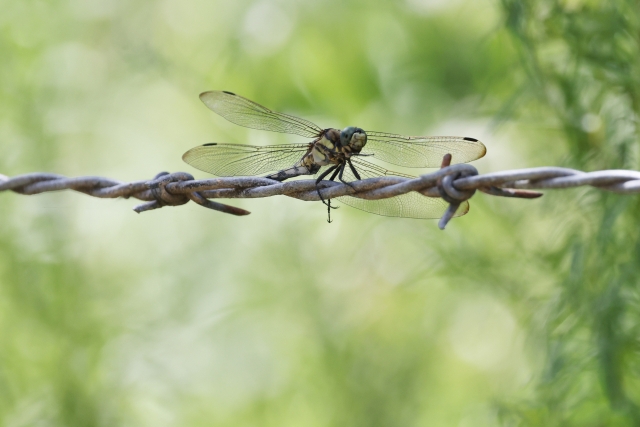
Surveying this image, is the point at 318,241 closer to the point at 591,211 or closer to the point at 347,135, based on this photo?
the point at 591,211

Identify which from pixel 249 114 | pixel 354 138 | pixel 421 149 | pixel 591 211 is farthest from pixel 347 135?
pixel 591 211

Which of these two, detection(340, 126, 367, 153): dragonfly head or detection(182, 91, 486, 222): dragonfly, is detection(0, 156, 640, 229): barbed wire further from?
detection(340, 126, 367, 153): dragonfly head

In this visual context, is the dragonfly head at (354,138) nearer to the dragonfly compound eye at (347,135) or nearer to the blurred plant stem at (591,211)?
the dragonfly compound eye at (347,135)

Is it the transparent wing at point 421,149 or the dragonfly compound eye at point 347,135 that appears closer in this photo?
the transparent wing at point 421,149

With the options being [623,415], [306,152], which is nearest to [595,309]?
[623,415]

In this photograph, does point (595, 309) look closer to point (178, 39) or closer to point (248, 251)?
point (248, 251)

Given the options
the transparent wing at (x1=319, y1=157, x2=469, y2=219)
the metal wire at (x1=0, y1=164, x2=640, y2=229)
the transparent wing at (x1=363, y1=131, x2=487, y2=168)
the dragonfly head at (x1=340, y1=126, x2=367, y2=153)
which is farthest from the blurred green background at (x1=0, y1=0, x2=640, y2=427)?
the metal wire at (x1=0, y1=164, x2=640, y2=229)

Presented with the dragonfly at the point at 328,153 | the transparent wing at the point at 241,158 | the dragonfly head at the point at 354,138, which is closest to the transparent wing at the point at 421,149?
the dragonfly at the point at 328,153
